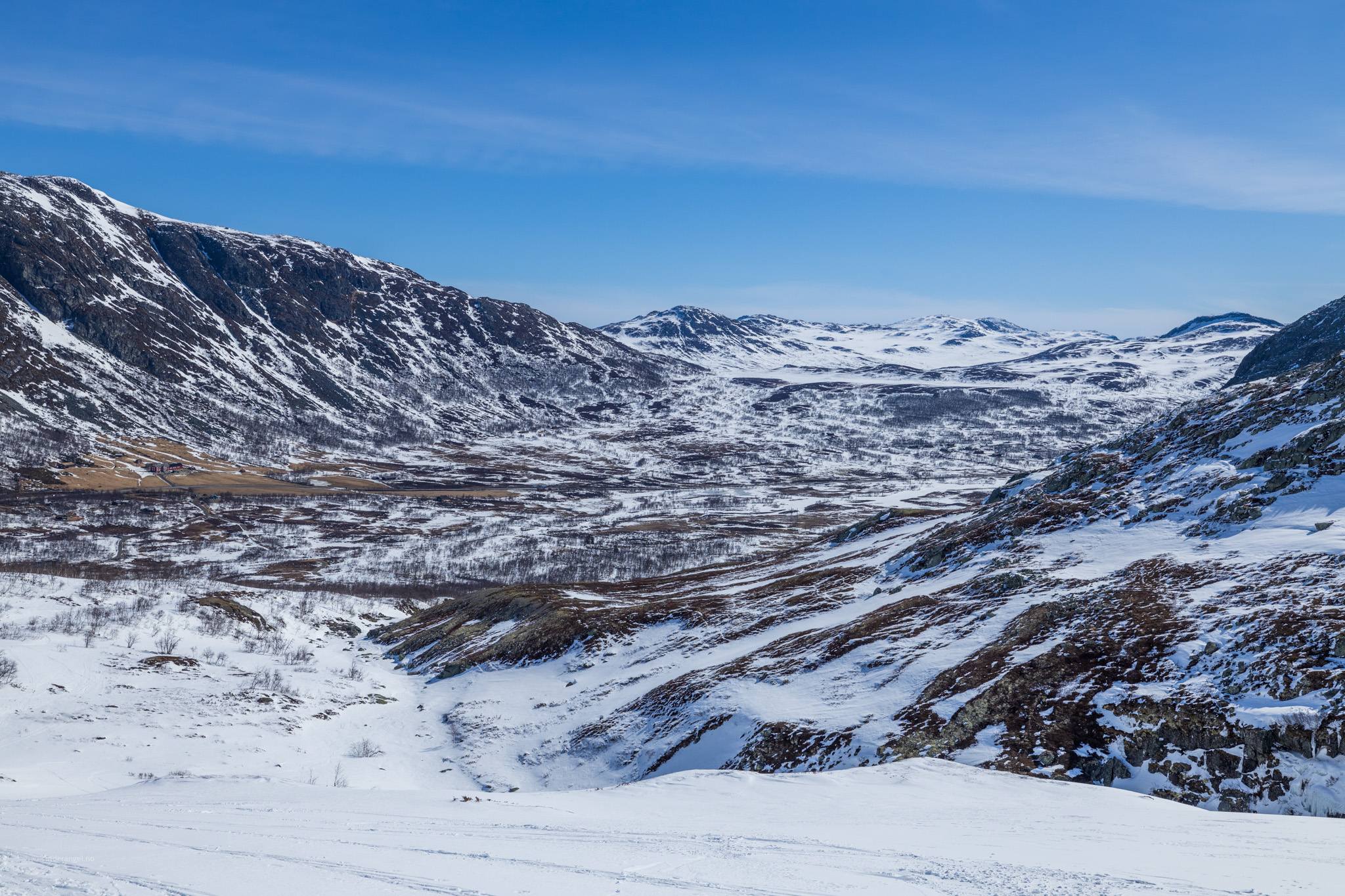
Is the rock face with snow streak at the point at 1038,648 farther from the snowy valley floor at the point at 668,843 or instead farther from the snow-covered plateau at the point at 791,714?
the snowy valley floor at the point at 668,843

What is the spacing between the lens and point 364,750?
139ft

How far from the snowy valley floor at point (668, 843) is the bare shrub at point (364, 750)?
1949 centimetres

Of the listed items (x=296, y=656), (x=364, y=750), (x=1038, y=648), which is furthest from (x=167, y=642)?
(x=1038, y=648)

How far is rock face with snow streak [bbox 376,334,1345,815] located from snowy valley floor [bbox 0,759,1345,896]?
4296mm

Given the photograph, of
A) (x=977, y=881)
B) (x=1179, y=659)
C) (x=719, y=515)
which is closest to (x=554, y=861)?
(x=977, y=881)

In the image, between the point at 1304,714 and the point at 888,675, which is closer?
the point at 1304,714

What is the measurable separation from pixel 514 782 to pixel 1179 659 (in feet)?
101

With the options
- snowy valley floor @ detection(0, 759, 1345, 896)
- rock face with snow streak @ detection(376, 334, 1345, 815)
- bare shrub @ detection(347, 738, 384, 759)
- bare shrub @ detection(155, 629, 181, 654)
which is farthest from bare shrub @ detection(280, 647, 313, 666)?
snowy valley floor @ detection(0, 759, 1345, 896)

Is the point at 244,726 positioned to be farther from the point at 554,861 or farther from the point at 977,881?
the point at 977,881

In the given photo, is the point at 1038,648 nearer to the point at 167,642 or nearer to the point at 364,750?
the point at 364,750

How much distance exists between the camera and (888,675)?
114 ft

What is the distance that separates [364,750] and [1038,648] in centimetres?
3614

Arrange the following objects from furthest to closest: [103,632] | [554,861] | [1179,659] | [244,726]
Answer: [103,632], [244,726], [1179,659], [554,861]

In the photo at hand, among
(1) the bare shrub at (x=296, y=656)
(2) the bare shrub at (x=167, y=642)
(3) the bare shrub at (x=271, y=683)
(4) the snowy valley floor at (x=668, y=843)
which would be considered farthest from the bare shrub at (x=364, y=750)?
(2) the bare shrub at (x=167, y=642)
